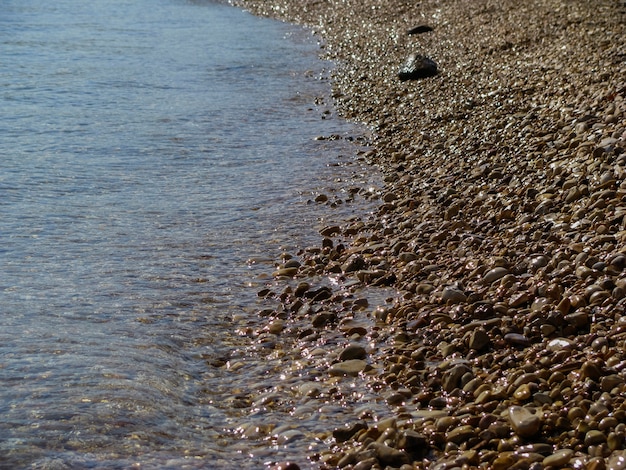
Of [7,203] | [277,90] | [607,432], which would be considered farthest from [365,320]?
[277,90]

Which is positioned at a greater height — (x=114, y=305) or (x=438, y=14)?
(x=438, y=14)

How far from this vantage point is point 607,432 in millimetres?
4672

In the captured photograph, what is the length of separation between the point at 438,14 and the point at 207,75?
7826 millimetres

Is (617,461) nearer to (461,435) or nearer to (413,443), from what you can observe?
(461,435)

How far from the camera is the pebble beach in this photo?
16.7 ft

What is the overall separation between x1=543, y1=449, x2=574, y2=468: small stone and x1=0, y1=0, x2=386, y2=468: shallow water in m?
1.84

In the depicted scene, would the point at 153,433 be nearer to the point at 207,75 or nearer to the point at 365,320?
the point at 365,320

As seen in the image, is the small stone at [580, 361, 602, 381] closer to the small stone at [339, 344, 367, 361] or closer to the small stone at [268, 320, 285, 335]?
the small stone at [339, 344, 367, 361]

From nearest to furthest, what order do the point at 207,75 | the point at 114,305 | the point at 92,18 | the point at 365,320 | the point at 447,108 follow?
1. the point at 365,320
2. the point at 114,305
3. the point at 447,108
4. the point at 207,75
5. the point at 92,18

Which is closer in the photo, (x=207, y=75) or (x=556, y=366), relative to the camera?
(x=556, y=366)

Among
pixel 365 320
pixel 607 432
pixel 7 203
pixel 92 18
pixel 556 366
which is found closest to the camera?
pixel 607 432

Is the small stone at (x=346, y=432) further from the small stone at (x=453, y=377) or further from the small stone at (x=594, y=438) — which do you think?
the small stone at (x=594, y=438)

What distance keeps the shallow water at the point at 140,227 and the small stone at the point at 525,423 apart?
1.67m

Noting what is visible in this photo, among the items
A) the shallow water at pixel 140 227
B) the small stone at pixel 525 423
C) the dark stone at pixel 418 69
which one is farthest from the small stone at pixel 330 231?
the dark stone at pixel 418 69
